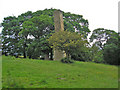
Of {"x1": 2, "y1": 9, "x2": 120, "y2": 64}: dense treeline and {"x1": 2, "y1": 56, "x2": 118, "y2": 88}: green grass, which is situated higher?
{"x1": 2, "y1": 9, "x2": 120, "y2": 64}: dense treeline

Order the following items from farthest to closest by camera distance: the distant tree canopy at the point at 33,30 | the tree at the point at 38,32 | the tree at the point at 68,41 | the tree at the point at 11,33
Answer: the tree at the point at 11,33 < the distant tree canopy at the point at 33,30 < the tree at the point at 38,32 < the tree at the point at 68,41

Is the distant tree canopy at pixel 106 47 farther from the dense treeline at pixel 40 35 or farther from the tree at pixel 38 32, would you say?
the tree at pixel 38 32

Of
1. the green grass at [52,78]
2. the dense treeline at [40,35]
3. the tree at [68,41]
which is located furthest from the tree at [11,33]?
the green grass at [52,78]

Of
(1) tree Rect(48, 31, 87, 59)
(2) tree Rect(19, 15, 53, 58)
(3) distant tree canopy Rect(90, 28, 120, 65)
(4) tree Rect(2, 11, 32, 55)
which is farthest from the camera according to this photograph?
(4) tree Rect(2, 11, 32, 55)

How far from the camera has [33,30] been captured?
1055 inches

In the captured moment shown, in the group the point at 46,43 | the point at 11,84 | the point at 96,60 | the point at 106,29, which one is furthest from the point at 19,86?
the point at 106,29

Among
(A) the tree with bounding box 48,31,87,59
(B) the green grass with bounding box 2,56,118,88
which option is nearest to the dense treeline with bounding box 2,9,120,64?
(A) the tree with bounding box 48,31,87,59

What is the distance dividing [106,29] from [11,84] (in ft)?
106

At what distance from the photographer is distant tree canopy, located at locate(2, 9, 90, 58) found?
1049 inches

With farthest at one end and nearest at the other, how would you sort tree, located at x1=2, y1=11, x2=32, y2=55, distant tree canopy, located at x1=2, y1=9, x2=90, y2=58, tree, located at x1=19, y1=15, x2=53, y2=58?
tree, located at x1=2, y1=11, x2=32, y2=55 < distant tree canopy, located at x1=2, y1=9, x2=90, y2=58 < tree, located at x1=19, y1=15, x2=53, y2=58

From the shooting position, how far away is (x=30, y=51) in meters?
27.2

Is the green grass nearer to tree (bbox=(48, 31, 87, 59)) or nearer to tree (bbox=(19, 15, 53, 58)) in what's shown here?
tree (bbox=(48, 31, 87, 59))

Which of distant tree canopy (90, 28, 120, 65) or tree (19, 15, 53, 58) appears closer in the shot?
distant tree canopy (90, 28, 120, 65)

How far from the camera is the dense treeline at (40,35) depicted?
2639 cm
